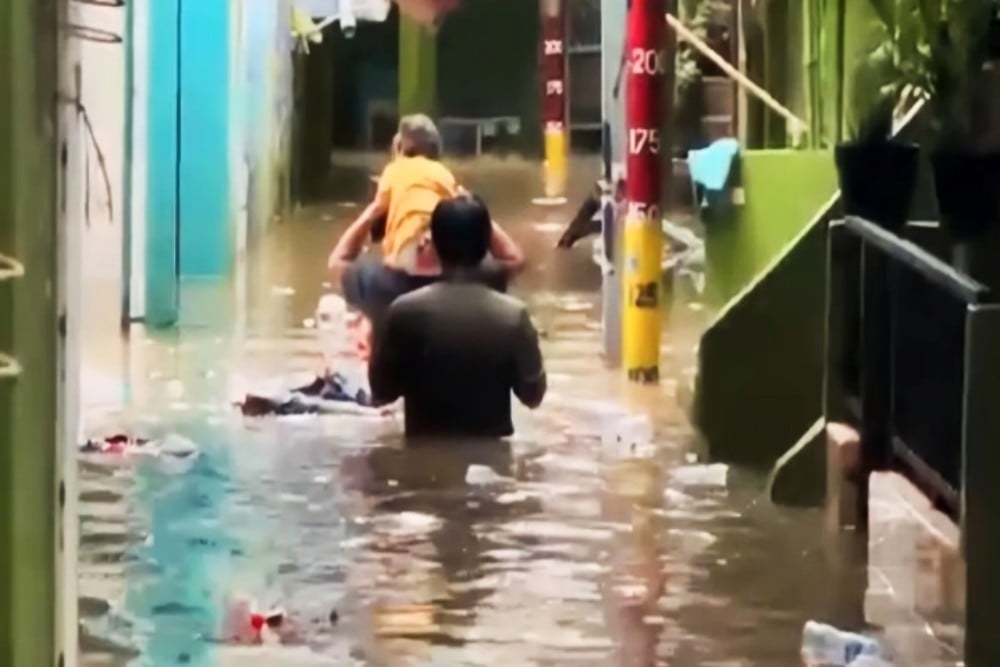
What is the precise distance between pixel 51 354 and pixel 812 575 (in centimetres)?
272

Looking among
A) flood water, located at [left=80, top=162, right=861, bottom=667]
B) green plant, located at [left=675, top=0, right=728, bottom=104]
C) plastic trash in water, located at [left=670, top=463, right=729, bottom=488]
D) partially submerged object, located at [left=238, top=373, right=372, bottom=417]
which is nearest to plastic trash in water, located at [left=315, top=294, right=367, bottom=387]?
partially submerged object, located at [left=238, top=373, right=372, bottom=417]

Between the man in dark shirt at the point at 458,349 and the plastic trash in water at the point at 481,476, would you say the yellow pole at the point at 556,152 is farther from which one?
the plastic trash in water at the point at 481,476

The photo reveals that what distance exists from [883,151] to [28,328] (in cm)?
330

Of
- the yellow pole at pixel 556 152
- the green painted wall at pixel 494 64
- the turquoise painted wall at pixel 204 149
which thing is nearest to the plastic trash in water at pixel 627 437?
the turquoise painted wall at pixel 204 149

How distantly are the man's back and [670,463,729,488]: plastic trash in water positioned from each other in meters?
0.55

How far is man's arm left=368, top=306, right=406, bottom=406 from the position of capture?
21.9 ft

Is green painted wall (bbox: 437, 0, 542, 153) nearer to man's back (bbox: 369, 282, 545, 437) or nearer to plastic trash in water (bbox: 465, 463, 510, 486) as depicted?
man's back (bbox: 369, 282, 545, 437)

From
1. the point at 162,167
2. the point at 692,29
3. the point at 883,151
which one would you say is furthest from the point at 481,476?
the point at 692,29

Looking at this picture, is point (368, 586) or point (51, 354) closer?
point (51, 354)

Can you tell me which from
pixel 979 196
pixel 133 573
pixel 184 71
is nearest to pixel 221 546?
pixel 133 573

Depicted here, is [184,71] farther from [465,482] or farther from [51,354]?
[51,354]

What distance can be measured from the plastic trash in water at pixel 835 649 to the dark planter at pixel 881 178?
4.99 feet

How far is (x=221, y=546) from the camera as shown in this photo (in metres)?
5.34

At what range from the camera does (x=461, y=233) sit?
6.64 meters
